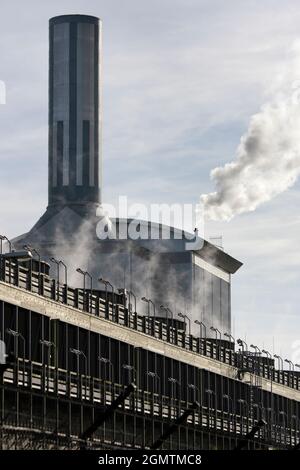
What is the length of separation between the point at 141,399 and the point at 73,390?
1256 cm

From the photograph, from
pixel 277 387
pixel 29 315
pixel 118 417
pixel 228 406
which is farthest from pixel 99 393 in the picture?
pixel 277 387

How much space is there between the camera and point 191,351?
11712 centimetres

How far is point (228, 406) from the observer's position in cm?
12575

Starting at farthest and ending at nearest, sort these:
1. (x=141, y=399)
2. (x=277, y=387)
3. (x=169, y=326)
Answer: (x=277, y=387) → (x=169, y=326) → (x=141, y=399)
